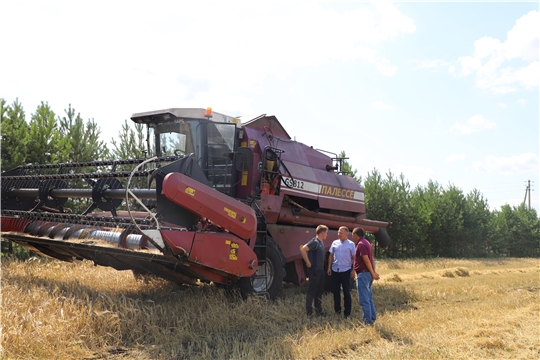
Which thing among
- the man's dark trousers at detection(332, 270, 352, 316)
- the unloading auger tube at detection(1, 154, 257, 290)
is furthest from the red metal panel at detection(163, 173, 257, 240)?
the man's dark trousers at detection(332, 270, 352, 316)

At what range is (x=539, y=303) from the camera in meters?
8.26

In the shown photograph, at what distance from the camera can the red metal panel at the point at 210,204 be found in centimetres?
592

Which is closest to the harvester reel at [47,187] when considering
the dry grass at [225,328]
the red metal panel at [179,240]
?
the dry grass at [225,328]

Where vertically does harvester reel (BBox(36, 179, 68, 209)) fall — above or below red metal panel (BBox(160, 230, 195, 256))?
above

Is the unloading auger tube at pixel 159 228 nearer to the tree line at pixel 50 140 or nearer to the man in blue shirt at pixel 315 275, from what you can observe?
the man in blue shirt at pixel 315 275

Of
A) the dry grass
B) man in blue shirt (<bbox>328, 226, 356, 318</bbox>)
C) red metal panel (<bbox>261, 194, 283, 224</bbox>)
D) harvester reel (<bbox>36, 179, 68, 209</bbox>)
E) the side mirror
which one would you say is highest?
the side mirror

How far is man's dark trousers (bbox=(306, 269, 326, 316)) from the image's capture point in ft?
22.8

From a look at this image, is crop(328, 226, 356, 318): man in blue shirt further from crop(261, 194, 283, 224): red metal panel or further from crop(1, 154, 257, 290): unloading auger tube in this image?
crop(261, 194, 283, 224): red metal panel

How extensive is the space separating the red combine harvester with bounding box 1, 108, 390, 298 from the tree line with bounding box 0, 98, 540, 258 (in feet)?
14.1

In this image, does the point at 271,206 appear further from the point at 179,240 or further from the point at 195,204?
the point at 179,240

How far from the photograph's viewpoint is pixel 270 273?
784 centimetres

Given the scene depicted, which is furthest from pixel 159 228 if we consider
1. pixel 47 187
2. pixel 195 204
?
pixel 47 187

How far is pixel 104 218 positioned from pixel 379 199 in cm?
2196

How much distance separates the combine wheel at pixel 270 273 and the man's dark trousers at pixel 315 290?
0.83 meters
